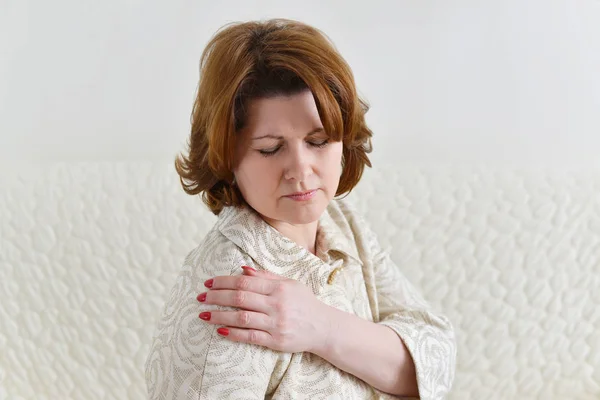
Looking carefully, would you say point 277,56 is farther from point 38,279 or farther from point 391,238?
point 38,279

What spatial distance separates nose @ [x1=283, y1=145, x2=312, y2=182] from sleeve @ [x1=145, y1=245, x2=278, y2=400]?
6.5 inches

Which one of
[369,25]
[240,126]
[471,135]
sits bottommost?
[240,126]

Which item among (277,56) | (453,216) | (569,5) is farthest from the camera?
(569,5)

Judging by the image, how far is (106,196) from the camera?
83.5 inches

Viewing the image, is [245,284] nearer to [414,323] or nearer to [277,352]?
[277,352]

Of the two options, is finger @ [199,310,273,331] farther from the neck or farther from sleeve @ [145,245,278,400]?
the neck

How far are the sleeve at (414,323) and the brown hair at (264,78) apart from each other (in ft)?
1.08

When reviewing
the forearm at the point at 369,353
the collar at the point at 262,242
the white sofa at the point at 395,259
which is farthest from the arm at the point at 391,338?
the white sofa at the point at 395,259

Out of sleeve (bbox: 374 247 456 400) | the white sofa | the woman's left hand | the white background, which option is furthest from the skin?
the white background

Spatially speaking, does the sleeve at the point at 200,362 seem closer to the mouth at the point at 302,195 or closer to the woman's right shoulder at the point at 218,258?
the woman's right shoulder at the point at 218,258

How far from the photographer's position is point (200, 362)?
4.03 ft

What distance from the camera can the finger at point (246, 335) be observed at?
122cm

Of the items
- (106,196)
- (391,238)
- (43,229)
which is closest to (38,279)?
(43,229)

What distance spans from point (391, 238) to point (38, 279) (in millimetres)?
857
